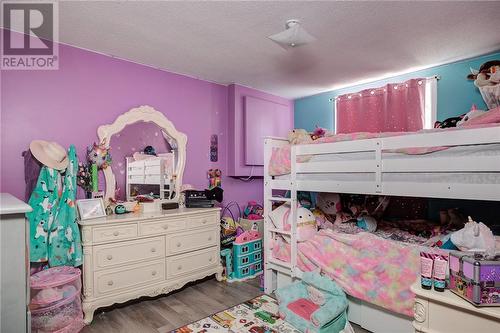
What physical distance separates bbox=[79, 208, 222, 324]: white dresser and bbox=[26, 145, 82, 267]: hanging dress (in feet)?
0.34

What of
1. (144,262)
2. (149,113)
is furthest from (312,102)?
(144,262)

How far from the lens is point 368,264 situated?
2262 mm

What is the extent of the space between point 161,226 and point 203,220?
54 cm

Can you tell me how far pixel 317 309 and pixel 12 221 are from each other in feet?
7.23

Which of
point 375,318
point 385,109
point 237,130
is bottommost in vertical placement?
point 375,318

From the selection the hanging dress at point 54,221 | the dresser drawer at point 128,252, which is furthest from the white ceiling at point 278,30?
the dresser drawer at point 128,252

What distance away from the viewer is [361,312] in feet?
7.84

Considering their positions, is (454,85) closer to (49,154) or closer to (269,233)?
(269,233)

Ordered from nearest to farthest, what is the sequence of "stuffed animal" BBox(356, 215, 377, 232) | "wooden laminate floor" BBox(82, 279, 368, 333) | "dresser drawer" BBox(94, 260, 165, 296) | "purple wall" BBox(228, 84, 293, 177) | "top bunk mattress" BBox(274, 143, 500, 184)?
"top bunk mattress" BBox(274, 143, 500, 184), "wooden laminate floor" BBox(82, 279, 368, 333), "dresser drawer" BBox(94, 260, 165, 296), "stuffed animal" BBox(356, 215, 377, 232), "purple wall" BBox(228, 84, 293, 177)

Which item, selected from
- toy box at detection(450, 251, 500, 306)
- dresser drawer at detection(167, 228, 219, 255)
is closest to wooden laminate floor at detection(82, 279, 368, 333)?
dresser drawer at detection(167, 228, 219, 255)

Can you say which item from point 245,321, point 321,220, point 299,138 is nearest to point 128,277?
point 245,321

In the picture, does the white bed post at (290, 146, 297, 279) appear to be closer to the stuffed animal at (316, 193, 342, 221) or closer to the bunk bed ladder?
the bunk bed ladder

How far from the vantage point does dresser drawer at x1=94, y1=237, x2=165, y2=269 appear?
252 centimetres

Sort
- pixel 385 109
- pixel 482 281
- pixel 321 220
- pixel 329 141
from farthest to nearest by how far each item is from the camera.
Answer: pixel 385 109 < pixel 321 220 < pixel 329 141 < pixel 482 281
